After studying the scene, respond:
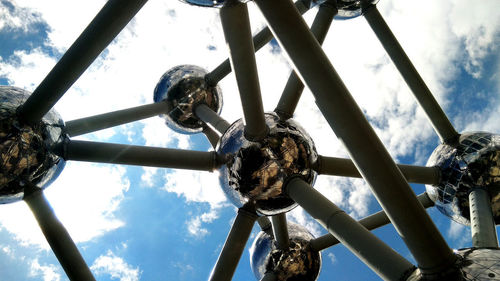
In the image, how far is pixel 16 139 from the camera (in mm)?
4379

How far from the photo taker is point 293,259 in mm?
7004

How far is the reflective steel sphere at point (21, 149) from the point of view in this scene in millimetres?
4352

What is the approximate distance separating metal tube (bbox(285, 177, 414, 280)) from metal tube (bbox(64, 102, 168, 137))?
3367 millimetres

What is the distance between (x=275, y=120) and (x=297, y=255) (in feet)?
10.8

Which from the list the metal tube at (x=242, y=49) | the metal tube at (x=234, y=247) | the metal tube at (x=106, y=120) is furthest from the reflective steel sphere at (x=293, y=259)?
the metal tube at (x=242, y=49)

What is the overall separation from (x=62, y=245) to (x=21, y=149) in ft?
4.10

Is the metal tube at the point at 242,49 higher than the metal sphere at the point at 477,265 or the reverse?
higher

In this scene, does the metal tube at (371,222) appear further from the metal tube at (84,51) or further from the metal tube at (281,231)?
the metal tube at (84,51)

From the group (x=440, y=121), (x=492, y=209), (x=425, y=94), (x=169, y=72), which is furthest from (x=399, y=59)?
(x=169, y=72)

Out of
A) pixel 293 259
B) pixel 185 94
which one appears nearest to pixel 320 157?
pixel 293 259

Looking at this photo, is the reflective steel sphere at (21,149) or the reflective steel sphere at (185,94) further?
the reflective steel sphere at (185,94)

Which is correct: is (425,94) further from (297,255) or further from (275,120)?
(297,255)

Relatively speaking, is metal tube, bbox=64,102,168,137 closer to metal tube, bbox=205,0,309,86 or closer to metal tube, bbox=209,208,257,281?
metal tube, bbox=205,0,309,86

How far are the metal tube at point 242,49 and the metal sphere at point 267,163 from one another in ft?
2.14
